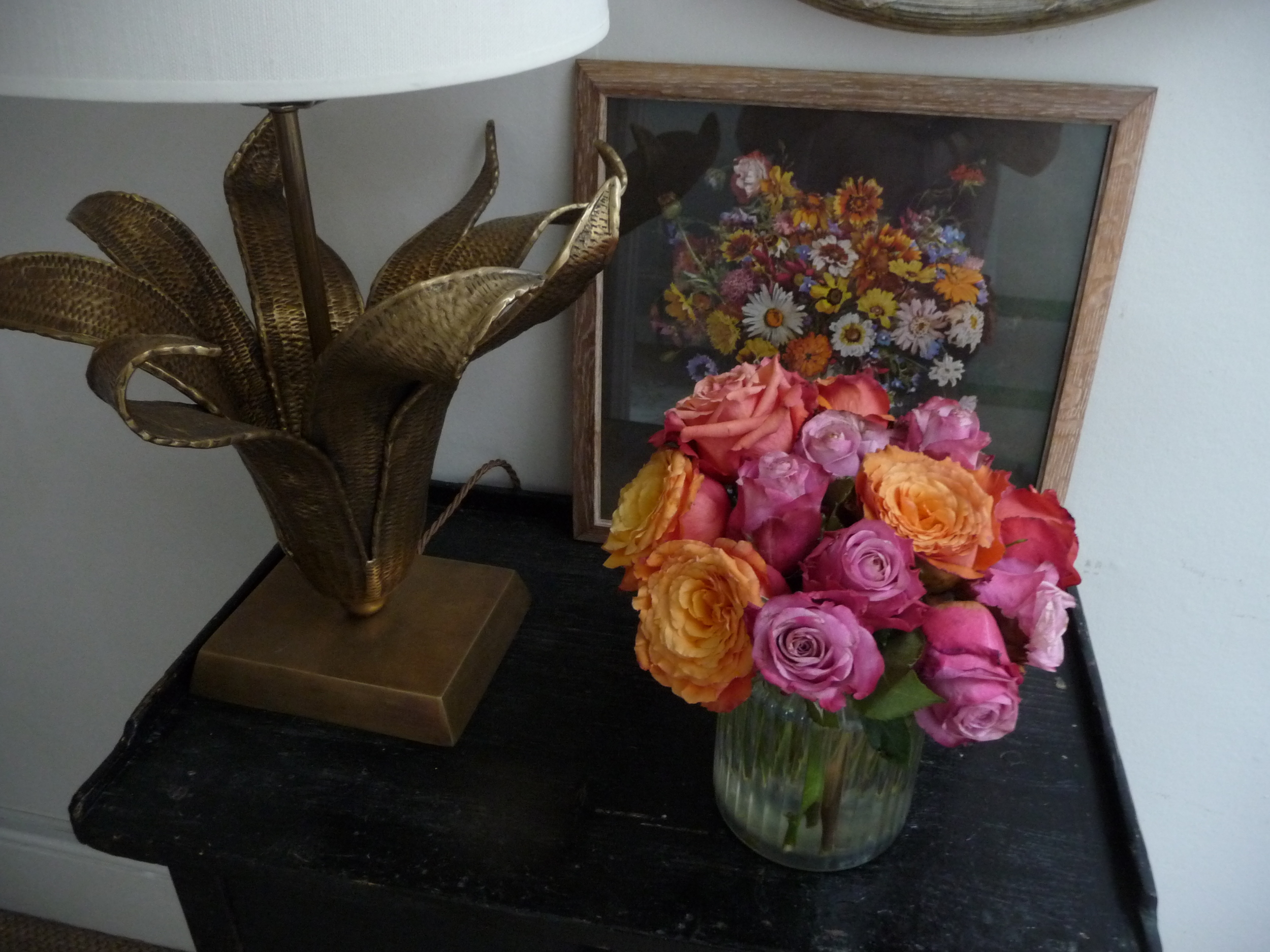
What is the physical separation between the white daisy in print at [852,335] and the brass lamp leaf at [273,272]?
41cm

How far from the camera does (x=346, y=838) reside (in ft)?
2.35

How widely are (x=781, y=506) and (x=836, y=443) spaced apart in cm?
5

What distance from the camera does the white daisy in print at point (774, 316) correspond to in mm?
888

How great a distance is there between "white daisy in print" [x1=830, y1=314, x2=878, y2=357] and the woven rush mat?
58.2 inches

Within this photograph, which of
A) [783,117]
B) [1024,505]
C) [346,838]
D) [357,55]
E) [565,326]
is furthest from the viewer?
[565,326]

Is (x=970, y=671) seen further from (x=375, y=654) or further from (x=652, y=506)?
(x=375, y=654)

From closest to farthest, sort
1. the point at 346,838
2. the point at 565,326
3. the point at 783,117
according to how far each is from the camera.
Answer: the point at 346,838 < the point at 783,117 < the point at 565,326

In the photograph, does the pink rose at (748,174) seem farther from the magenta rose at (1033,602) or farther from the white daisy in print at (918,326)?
the magenta rose at (1033,602)

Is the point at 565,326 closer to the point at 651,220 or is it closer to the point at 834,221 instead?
the point at 651,220

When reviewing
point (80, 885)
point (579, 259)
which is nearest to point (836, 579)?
point (579, 259)

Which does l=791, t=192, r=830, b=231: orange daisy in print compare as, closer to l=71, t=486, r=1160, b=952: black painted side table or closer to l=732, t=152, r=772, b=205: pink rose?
l=732, t=152, r=772, b=205: pink rose

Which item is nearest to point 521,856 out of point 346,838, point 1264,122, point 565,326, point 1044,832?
point 346,838

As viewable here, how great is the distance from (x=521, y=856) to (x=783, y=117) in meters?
0.61

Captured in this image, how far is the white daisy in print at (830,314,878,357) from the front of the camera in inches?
34.7
